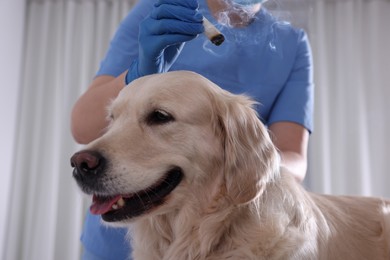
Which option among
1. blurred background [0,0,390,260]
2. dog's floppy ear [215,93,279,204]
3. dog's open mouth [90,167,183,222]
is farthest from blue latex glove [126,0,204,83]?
blurred background [0,0,390,260]

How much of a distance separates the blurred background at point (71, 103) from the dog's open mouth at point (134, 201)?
2.26 metres

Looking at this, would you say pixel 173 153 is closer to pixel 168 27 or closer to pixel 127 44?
pixel 168 27

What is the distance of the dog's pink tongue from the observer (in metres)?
0.99

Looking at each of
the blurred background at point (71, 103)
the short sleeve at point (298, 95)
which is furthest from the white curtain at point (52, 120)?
the short sleeve at point (298, 95)

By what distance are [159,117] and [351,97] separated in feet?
8.25

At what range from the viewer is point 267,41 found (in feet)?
4.73

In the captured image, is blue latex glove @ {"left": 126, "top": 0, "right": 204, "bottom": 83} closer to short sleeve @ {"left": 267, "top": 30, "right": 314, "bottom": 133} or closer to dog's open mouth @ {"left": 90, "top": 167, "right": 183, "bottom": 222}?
dog's open mouth @ {"left": 90, "top": 167, "right": 183, "bottom": 222}

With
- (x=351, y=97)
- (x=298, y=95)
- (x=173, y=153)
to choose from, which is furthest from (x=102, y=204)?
(x=351, y=97)

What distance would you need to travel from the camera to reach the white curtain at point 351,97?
124 inches

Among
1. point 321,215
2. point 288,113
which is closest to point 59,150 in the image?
point 288,113

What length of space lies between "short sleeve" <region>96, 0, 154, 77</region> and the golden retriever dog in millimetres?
288

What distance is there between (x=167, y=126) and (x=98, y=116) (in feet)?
1.19

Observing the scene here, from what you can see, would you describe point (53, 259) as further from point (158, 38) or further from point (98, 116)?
point (158, 38)

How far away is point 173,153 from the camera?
102 centimetres
